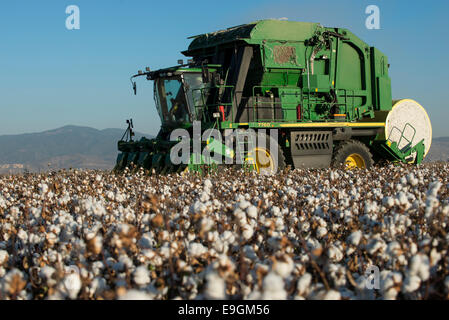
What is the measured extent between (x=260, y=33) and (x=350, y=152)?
4768 millimetres

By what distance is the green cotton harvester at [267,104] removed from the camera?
13.2 meters

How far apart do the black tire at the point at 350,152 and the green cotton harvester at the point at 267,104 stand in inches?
1.3

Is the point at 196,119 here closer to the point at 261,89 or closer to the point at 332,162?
the point at 261,89

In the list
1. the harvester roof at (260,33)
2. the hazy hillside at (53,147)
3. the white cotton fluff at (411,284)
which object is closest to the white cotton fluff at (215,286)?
the white cotton fluff at (411,284)

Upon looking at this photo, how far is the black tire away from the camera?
603 inches

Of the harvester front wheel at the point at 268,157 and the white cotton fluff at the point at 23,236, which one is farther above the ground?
the harvester front wheel at the point at 268,157

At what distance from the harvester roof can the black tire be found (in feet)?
11.7

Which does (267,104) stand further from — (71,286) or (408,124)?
(71,286)

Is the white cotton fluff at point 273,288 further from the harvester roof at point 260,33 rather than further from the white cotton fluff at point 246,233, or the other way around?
the harvester roof at point 260,33

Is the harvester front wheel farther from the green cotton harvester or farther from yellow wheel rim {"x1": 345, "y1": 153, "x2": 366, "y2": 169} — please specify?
yellow wheel rim {"x1": 345, "y1": 153, "x2": 366, "y2": 169}

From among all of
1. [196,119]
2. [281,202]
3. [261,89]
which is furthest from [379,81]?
[281,202]

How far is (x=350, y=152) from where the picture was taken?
15.8 metres

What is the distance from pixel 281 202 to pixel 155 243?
103 inches

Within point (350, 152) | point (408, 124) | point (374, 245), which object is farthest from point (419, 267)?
point (408, 124)
